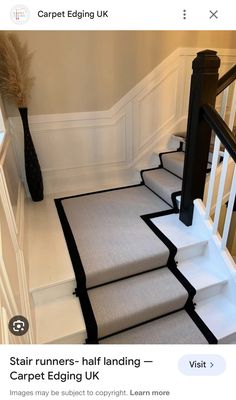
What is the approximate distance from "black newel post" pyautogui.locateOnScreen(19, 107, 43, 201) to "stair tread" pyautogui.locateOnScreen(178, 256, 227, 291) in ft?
4.62

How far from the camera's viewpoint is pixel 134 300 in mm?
1540

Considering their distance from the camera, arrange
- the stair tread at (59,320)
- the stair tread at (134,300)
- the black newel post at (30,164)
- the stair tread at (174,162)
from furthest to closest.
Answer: the stair tread at (174,162), the black newel post at (30,164), the stair tread at (134,300), the stair tread at (59,320)

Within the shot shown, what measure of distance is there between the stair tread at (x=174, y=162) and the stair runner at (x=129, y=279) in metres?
0.26

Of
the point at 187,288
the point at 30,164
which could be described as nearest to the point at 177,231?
the point at 187,288

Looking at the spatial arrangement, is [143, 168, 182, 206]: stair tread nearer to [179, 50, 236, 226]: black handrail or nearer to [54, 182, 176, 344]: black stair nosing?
[179, 50, 236, 226]: black handrail

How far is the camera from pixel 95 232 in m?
1.92

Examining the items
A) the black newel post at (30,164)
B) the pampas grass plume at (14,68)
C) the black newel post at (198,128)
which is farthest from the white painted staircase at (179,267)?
the pampas grass plume at (14,68)

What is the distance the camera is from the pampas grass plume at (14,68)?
179 centimetres

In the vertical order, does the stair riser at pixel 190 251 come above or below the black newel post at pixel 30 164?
below
